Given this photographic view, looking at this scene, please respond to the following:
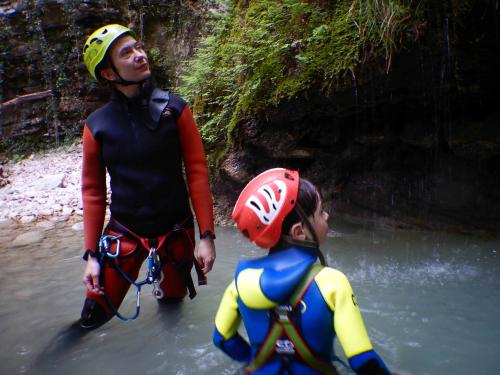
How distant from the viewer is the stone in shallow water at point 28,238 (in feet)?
20.4

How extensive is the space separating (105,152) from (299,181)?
1469mm

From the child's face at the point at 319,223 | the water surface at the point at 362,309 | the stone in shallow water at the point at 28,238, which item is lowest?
the stone in shallow water at the point at 28,238

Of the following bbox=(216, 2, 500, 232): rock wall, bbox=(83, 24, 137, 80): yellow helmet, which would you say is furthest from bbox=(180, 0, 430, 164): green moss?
bbox=(83, 24, 137, 80): yellow helmet

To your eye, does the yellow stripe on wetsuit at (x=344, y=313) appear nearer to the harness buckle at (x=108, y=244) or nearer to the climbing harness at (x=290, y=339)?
the climbing harness at (x=290, y=339)

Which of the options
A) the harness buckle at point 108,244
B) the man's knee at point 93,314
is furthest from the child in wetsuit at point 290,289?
the man's knee at point 93,314

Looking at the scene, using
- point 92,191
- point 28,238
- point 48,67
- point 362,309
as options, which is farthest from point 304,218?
point 48,67

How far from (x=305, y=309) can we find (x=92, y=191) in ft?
5.72

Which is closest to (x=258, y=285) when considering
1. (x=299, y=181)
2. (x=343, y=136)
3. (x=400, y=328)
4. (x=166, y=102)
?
(x=299, y=181)

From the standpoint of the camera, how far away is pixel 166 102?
2.54m

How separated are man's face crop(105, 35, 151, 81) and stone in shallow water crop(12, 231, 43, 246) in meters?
4.95

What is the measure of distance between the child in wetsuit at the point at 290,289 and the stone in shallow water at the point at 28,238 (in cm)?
581

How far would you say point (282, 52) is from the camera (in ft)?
15.5

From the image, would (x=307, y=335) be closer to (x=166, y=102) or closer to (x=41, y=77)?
(x=166, y=102)

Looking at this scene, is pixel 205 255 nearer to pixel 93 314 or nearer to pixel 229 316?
pixel 229 316
